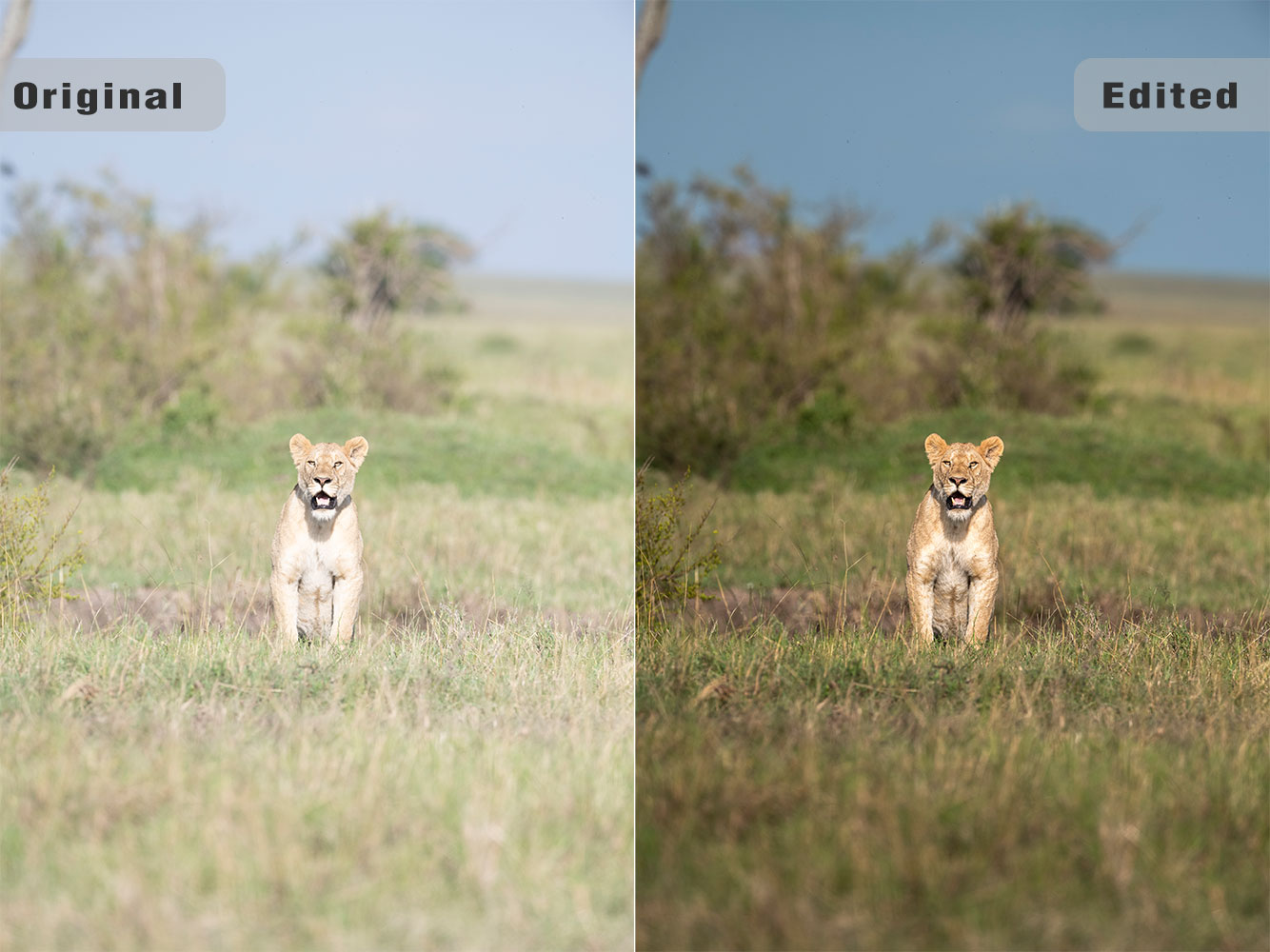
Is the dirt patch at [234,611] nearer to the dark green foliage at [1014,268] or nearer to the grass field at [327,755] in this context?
the grass field at [327,755]

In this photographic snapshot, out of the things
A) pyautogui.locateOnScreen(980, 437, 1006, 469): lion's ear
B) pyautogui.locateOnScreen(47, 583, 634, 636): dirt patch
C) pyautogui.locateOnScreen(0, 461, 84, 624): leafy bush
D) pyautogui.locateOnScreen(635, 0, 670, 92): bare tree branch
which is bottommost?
pyautogui.locateOnScreen(47, 583, 634, 636): dirt patch

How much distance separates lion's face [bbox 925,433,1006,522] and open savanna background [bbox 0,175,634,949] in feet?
5.61

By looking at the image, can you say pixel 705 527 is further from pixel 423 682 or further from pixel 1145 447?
pixel 1145 447

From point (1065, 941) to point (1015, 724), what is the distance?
5.19 feet

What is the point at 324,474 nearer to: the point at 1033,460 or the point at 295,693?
the point at 295,693

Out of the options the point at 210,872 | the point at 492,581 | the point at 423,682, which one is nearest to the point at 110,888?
the point at 210,872

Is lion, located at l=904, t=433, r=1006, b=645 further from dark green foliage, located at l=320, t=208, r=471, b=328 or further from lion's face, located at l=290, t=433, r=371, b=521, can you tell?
dark green foliage, located at l=320, t=208, r=471, b=328

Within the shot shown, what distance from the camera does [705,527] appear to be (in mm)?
10070

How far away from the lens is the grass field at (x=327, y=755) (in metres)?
3.83

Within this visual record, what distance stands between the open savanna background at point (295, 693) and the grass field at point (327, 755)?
1 cm

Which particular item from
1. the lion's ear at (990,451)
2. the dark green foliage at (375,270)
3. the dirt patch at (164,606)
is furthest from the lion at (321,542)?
the dark green foliage at (375,270)

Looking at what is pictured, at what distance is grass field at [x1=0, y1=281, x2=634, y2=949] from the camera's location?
151 inches

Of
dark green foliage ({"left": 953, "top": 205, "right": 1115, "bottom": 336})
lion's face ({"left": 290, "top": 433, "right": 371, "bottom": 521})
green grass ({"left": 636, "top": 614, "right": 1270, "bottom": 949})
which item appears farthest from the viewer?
dark green foliage ({"left": 953, "top": 205, "right": 1115, "bottom": 336})

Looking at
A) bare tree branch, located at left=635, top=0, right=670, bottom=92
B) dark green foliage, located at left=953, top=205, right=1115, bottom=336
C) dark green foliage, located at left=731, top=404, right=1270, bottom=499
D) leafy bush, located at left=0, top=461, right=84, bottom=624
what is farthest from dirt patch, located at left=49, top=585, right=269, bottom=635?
dark green foliage, located at left=953, top=205, right=1115, bottom=336
